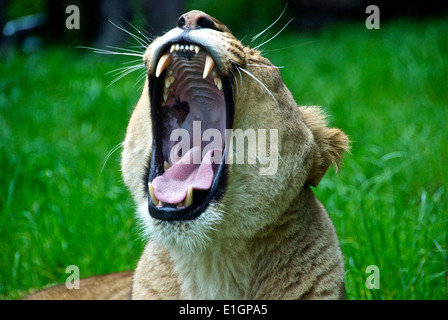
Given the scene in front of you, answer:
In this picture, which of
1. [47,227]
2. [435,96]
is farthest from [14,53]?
[435,96]

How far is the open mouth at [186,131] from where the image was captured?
2.57 metres

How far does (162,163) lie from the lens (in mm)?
2824

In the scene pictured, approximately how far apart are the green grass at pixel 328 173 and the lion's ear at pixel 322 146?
857 millimetres

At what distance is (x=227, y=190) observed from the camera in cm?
262

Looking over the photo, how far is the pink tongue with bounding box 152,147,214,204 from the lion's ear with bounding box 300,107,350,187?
1.69 feet

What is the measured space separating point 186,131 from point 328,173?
2629 mm

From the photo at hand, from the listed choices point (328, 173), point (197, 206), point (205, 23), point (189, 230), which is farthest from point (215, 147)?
point (328, 173)

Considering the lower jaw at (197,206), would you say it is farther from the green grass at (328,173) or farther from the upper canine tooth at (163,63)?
the green grass at (328,173)

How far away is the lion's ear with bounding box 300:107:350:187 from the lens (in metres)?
2.88

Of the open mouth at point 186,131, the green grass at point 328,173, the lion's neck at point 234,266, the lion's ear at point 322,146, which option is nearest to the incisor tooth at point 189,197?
the open mouth at point 186,131

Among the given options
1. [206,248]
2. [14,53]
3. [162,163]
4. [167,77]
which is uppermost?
[14,53]

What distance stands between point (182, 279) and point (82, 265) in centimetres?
169

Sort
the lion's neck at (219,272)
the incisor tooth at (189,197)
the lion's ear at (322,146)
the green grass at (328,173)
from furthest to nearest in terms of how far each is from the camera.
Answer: the green grass at (328,173) → the lion's ear at (322,146) → the lion's neck at (219,272) → the incisor tooth at (189,197)
